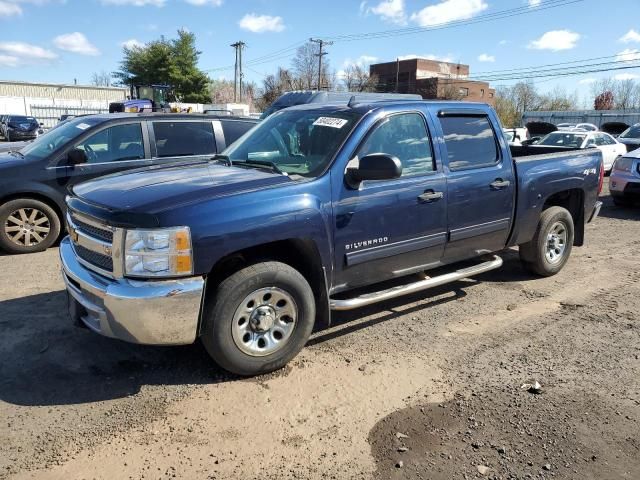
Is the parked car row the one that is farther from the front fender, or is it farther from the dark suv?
the front fender

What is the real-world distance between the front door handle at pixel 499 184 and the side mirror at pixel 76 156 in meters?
5.14

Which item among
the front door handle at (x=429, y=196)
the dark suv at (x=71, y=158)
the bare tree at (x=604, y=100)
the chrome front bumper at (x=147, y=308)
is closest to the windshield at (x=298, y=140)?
the front door handle at (x=429, y=196)

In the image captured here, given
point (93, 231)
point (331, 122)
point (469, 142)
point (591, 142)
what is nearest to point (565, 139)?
point (591, 142)

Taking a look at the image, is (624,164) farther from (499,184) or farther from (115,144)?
(115,144)

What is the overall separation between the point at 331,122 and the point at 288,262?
1.24m

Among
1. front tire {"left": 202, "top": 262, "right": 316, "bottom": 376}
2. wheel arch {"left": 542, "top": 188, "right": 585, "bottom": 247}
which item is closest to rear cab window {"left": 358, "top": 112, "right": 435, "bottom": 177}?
front tire {"left": 202, "top": 262, "right": 316, "bottom": 376}

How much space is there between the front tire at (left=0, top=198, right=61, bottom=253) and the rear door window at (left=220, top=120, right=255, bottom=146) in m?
2.62

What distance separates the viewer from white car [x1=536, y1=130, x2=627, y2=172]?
16.2m

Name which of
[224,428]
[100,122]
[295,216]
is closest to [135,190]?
[295,216]

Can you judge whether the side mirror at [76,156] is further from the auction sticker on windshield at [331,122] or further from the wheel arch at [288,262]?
the wheel arch at [288,262]

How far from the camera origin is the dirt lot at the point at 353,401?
2803 millimetres

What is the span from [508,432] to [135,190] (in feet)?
9.27

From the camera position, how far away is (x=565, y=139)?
1658cm

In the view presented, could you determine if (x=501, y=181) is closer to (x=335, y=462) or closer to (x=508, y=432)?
(x=508, y=432)
